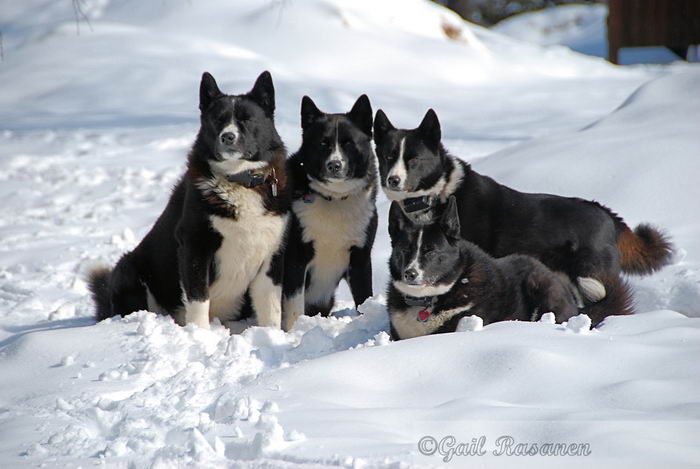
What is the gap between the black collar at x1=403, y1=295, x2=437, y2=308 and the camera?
179 inches

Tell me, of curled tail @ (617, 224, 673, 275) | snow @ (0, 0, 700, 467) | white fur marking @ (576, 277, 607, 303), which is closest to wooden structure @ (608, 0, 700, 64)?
snow @ (0, 0, 700, 467)

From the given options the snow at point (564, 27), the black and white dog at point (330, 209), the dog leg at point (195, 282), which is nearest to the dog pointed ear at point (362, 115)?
the black and white dog at point (330, 209)

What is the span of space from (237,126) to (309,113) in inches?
27.6

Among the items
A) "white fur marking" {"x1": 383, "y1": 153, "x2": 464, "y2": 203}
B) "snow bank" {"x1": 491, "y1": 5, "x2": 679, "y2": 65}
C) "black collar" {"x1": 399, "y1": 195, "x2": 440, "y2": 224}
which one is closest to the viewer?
"black collar" {"x1": 399, "y1": 195, "x2": 440, "y2": 224}

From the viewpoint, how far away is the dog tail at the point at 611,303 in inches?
194

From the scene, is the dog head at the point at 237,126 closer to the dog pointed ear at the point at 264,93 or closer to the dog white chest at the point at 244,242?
the dog pointed ear at the point at 264,93

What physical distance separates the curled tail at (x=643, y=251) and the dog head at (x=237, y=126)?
2.36 m

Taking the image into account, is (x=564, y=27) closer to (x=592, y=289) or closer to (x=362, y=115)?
(x=362, y=115)

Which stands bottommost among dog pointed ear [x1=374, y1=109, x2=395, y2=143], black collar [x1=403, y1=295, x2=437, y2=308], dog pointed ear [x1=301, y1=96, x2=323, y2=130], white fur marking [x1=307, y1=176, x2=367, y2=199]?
black collar [x1=403, y1=295, x2=437, y2=308]

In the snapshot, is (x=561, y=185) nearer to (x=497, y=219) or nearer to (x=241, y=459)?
(x=497, y=219)

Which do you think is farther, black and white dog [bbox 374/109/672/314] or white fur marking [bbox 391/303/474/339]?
black and white dog [bbox 374/109/672/314]

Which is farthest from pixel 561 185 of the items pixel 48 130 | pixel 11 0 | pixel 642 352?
pixel 11 0

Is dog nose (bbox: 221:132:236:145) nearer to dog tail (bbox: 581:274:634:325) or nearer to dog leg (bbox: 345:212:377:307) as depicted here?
dog leg (bbox: 345:212:377:307)

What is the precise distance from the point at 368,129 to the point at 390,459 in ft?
10.1
